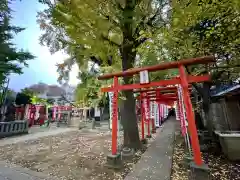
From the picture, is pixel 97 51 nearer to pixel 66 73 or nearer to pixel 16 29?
pixel 66 73

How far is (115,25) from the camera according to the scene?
625 cm

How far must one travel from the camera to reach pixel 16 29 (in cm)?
1490

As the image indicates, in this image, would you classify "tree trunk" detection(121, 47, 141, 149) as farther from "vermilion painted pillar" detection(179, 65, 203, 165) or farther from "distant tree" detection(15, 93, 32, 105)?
"distant tree" detection(15, 93, 32, 105)

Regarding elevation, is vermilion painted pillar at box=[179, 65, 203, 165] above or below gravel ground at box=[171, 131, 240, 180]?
above

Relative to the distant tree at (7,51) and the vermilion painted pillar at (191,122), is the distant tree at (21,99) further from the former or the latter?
the vermilion painted pillar at (191,122)

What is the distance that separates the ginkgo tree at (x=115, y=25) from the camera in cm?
533

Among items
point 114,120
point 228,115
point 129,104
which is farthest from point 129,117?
point 228,115

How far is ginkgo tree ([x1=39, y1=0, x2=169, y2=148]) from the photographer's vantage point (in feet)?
17.5

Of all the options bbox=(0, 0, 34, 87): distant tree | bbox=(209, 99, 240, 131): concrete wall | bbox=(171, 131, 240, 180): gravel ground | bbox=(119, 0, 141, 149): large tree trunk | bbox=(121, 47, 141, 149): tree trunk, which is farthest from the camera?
bbox=(0, 0, 34, 87): distant tree

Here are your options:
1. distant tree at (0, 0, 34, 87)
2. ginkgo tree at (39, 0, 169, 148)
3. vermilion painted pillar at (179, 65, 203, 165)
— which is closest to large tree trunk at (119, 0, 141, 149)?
ginkgo tree at (39, 0, 169, 148)

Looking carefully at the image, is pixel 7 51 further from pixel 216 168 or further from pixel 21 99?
pixel 216 168

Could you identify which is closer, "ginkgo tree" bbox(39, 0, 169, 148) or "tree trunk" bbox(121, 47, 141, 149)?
"ginkgo tree" bbox(39, 0, 169, 148)

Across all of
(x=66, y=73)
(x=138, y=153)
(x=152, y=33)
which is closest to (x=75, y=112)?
(x=66, y=73)

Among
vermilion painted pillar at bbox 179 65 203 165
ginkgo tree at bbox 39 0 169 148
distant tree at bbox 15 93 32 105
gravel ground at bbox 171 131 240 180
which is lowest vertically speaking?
gravel ground at bbox 171 131 240 180
